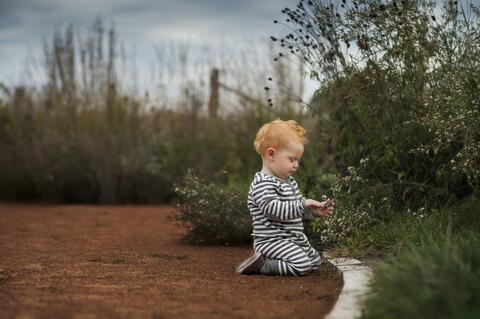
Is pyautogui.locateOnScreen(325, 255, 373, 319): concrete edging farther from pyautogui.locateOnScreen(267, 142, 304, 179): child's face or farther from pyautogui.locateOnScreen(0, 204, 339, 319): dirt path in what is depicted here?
pyautogui.locateOnScreen(267, 142, 304, 179): child's face

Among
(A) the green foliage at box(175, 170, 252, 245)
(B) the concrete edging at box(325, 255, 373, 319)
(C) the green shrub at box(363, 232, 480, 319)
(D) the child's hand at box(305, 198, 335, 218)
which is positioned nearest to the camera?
(C) the green shrub at box(363, 232, 480, 319)

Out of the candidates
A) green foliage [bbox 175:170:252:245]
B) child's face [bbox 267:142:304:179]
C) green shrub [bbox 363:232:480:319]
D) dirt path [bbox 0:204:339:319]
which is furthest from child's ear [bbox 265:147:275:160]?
green foliage [bbox 175:170:252:245]

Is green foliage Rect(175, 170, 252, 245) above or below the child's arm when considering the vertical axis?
below

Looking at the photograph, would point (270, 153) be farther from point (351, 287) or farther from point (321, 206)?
point (351, 287)

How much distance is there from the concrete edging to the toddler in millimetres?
250

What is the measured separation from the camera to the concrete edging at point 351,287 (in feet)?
8.94

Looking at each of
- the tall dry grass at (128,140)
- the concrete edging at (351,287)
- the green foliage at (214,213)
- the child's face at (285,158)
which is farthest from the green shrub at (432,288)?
the tall dry grass at (128,140)

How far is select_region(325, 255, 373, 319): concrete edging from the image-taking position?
8.94 feet

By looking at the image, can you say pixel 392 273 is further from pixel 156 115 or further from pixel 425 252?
pixel 156 115

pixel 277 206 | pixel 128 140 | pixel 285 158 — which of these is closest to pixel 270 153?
pixel 285 158

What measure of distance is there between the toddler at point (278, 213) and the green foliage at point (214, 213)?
56.0 inches

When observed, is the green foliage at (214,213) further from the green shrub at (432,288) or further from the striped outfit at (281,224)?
the green shrub at (432,288)

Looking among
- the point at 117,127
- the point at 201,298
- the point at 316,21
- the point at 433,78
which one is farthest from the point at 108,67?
the point at 201,298

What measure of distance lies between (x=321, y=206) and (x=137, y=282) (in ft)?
4.17
